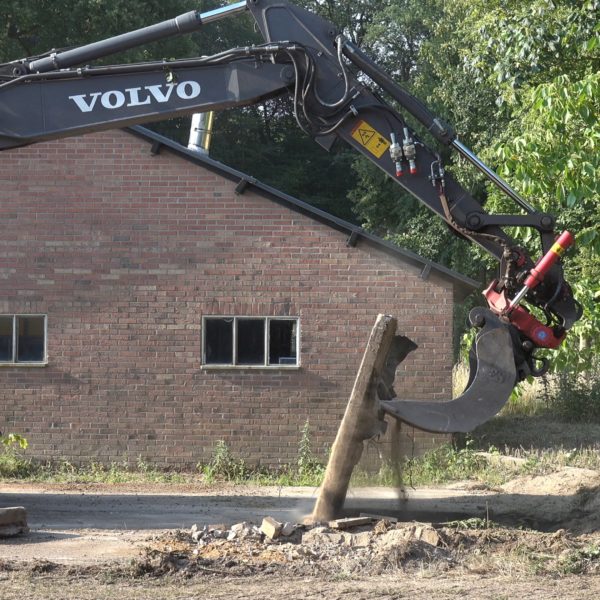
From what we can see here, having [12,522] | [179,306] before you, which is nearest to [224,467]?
[179,306]

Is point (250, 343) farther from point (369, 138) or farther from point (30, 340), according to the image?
point (369, 138)

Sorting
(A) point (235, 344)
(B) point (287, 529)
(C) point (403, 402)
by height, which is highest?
(A) point (235, 344)

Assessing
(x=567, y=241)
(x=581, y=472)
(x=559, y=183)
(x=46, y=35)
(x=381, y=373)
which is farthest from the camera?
(x=46, y=35)

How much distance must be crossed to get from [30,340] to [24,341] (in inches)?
3.3

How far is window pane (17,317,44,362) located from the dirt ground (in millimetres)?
3824

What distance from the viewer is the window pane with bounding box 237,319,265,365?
16.2 metres

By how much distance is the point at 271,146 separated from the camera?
43375mm

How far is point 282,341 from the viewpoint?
1622 centimetres

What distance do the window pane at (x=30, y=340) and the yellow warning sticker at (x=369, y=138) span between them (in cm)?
745

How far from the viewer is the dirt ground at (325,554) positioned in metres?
8.42

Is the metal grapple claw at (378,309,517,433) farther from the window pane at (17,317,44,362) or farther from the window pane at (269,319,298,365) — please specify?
the window pane at (17,317,44,362)

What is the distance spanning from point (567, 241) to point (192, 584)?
424 centimetres

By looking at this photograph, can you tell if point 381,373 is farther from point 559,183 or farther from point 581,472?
point 581,472

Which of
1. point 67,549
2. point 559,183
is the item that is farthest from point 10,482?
point 559,183
